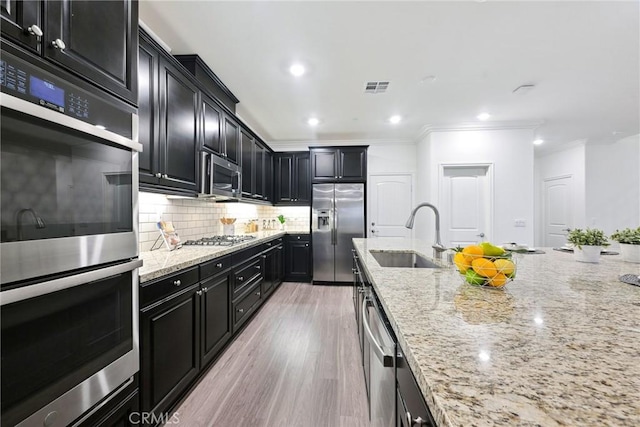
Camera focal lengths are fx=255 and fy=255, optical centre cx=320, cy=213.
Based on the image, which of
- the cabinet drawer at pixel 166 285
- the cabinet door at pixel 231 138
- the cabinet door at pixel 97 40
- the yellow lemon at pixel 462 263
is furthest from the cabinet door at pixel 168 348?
the cabinet door at pixel 231 138

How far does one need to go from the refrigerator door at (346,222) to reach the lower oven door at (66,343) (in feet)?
11.8

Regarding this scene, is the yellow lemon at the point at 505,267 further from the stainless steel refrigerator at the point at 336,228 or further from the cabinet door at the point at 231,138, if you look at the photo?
the stainless steel refrigerator at the point at 336,228

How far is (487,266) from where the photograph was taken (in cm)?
102

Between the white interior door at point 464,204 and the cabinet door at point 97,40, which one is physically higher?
the cabinet door at point 97,40

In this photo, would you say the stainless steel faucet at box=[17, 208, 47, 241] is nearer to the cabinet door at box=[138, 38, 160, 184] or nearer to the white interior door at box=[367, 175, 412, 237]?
the cabinet door at box=[138, 38, 160, 184]

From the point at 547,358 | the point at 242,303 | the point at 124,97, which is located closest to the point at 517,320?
the point at 547,358

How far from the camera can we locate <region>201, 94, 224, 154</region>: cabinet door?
2377 millimetres

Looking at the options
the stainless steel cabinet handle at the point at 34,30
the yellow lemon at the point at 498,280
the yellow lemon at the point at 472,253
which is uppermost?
the stainless steel cabinet handle at the point at 34,30

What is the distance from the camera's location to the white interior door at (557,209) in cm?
535

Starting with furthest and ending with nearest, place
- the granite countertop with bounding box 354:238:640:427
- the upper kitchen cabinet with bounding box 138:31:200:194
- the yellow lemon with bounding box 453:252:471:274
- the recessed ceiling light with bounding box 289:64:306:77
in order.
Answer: the recessed ceiling light with bounding box 289:64:306:77
the upper kitchen cabinet with bounding box 138:31:200:194
the yellow lemon with bounding box 453:252:471:274
the granite countertop with bounding box 354:238:640:427

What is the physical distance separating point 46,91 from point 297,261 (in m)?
4.06

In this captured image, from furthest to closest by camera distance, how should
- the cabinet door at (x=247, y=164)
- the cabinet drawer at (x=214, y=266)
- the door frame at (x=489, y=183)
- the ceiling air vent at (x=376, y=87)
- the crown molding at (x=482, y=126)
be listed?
the door frame at (x=489, y=183), the crown molding at (x=482, y=126), the cabinet door at (x=247, y=164), the ceiling air vent at (x=376, y=87), the cabinet drawer at (x=214, y=266)

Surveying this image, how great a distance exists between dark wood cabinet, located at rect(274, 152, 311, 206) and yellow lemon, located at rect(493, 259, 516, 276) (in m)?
4.01

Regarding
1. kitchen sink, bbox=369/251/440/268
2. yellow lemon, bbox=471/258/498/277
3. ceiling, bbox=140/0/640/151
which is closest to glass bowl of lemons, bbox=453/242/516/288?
yellow lemon, bbox=471/258/498/277
